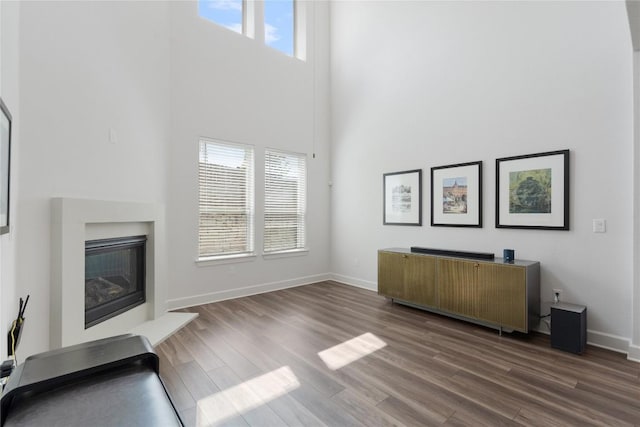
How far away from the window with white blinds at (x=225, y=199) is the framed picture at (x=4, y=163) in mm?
2552

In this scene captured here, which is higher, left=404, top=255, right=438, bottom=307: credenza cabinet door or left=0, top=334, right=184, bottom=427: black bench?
left=0, top=334, right=184, bottom=427: black bench

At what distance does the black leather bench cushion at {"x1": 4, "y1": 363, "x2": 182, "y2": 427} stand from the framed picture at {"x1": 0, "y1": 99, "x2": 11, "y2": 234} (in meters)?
1.12

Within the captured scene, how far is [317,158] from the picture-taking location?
5750 millimetres

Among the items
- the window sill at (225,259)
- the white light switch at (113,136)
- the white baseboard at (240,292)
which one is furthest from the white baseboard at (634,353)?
the white light switch at (113,136)

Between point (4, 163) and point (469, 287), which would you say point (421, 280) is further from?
point (4, 163)

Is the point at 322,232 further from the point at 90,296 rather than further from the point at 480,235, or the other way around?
the point at 90,296

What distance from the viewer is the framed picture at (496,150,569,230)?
10.4 ft

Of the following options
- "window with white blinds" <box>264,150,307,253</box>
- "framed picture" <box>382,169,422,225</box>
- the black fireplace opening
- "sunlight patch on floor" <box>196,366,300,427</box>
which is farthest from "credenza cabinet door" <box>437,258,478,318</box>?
the black fireplace opening

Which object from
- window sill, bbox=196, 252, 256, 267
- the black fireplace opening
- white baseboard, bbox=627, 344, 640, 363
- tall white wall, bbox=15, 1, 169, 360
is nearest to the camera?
tall white wall, bbox=15, 1, 169, 360

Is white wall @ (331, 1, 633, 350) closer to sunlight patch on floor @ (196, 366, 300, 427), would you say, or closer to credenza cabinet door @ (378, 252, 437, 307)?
credenza cabinet door @ (378, 252, 437, 307)

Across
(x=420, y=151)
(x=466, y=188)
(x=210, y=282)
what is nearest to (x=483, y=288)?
(x=466, y=188)

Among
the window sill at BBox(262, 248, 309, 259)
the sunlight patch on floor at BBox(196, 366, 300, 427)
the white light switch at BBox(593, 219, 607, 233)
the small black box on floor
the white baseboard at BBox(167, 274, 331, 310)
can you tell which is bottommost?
the sunlight patch on floor at BBox(196, 366, 300, 427)

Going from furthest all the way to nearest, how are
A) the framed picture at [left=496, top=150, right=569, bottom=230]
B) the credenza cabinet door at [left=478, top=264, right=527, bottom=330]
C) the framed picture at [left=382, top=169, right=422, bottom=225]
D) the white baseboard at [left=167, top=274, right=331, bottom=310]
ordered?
the framed picture at [left=382, top=169, right=422, bottom=225], the white baseboard at [left=167, top=274, right=331, bottom=310], the framed picture at [left=496, top=150, right=569, bottom=230], the credenza cabinet door at [left=478, top=264, right=527, bottom=330]

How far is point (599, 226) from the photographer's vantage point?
2.96 metres
